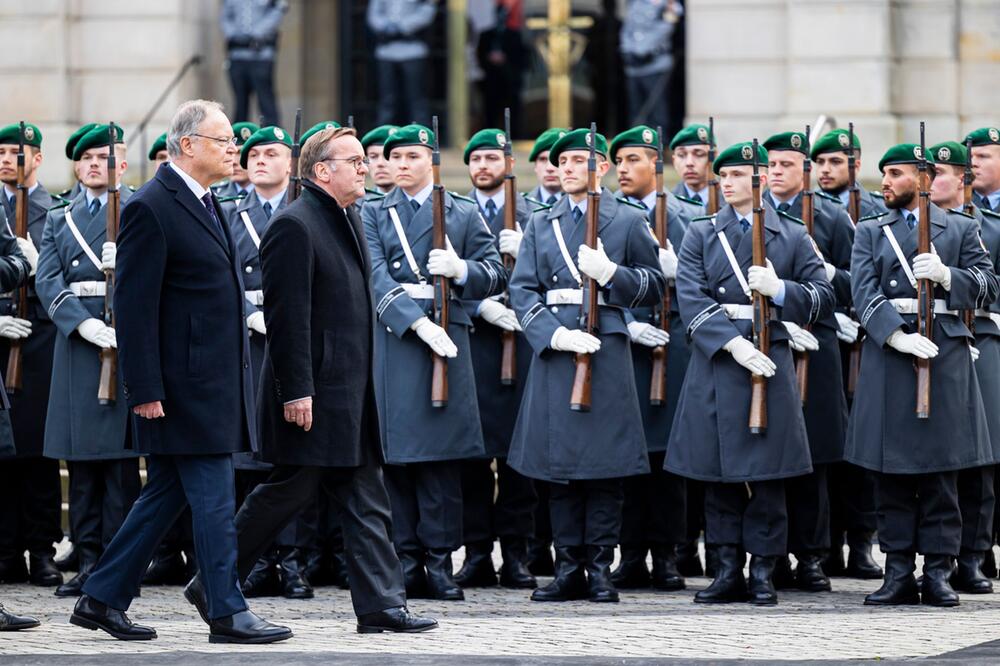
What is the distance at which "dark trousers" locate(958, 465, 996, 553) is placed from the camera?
982cm

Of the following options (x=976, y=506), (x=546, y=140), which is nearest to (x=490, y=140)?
(x=546, y=140)

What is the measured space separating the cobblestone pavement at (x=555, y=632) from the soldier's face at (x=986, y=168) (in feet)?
6.96

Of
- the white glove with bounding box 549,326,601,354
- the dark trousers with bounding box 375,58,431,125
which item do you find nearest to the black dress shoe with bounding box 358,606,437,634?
the white glove with bounding box 549,326,601,354

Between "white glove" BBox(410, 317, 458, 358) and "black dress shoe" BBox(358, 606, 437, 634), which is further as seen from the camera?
"white glove" BBox(410, 317, 458, 358)

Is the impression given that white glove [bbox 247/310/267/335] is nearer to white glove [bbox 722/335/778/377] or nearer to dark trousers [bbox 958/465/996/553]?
white glove [bbox 722/335/778/377]

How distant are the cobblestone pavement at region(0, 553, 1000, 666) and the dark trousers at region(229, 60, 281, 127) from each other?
687 cm

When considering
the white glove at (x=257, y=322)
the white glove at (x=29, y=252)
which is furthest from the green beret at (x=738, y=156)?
the white glove at (x=29, y=252)

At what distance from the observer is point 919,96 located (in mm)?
15406

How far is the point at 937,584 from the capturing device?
30.6ft

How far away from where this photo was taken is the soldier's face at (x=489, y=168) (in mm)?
10562

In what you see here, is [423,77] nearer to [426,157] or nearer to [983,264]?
[426,157]

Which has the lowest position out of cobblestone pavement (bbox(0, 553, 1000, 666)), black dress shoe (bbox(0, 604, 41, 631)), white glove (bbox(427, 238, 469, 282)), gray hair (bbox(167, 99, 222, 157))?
cobblestone pavement (bbox(0, 553, 1000, 666))

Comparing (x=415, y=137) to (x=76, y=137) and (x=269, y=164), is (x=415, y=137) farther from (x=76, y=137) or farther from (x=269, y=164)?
(x=76, y=137)

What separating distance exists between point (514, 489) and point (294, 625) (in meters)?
2.05
